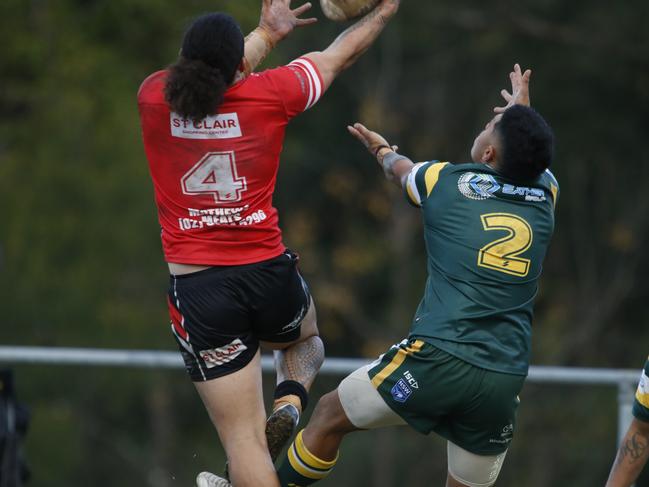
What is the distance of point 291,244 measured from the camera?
22.7 metres

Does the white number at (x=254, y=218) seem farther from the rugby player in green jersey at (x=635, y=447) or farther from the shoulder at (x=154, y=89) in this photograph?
the rugby player in green jersey at (x=635, y=447)

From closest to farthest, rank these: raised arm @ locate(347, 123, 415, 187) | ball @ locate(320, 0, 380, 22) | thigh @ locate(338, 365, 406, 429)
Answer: thigh @ locate(338, 365, 406, 429), raised arm @ locate(347, 123, 415, 187), ball @ locate(320, 0, 380, 22)

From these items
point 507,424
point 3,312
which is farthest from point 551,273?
point 507,424

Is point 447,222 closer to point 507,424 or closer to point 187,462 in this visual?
point 507,424

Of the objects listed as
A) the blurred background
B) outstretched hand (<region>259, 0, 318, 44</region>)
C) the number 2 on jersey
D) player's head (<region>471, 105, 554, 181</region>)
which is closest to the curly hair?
player's head (<region>471, 105, 554, 181</region>)

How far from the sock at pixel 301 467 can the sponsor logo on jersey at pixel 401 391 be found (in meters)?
0.52

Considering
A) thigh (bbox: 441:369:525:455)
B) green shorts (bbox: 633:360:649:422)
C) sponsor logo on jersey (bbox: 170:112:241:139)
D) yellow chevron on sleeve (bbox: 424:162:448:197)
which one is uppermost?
sponsor logo on jersey (bbox: 170:112:241:139)

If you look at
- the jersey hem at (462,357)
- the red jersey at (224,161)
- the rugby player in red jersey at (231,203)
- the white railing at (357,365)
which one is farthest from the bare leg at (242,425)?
the white railing at (357,365)

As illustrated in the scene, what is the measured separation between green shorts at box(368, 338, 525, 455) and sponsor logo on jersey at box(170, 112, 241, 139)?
1.19 metres

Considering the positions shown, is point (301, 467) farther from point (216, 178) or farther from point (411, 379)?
point (216, 178)

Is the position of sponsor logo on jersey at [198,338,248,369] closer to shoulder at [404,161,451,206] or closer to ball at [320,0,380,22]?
shoulder at [404,161,451,206]

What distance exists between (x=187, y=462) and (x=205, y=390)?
12.1m

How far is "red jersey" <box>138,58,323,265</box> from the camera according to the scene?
522cm

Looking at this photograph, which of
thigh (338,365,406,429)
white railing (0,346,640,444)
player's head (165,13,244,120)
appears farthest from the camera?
white railing (0,346,640,444)
